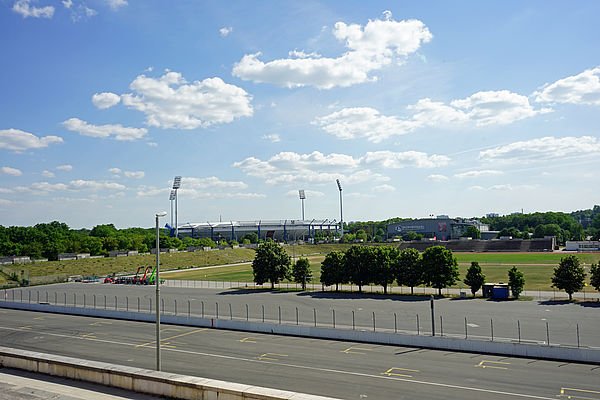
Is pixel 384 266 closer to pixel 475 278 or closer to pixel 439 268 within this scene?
pixel 439 268

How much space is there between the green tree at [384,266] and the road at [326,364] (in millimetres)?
26487

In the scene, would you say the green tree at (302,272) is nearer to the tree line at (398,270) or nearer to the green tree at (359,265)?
the tree line at (398,270)

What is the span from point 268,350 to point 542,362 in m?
18.6

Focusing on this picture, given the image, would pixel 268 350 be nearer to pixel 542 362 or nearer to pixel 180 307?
pixel 542 362

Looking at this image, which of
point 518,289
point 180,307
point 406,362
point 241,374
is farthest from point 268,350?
point 518,289

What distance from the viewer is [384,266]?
198ft

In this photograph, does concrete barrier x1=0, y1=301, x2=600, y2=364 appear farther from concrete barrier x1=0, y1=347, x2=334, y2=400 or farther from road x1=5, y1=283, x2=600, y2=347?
concrete barrier x1=0, y1=347, x2=334, y2=400

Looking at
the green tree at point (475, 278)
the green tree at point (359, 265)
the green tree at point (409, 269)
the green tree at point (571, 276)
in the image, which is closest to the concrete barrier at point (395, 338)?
the green tree at point (359, 265)

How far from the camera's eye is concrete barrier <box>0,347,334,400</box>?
51.3 feet

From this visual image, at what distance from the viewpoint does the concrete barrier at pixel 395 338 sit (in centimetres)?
→ 2827

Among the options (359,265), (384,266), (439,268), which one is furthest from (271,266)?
(439,268)

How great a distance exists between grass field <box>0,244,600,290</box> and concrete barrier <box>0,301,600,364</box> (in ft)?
123

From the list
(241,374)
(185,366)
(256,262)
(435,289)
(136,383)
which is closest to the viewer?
(136,383)

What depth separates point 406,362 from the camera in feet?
93.7
